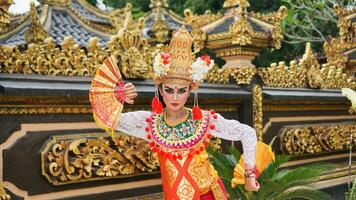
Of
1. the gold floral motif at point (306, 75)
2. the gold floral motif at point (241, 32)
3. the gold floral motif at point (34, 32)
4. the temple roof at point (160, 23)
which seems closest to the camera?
the gold floral motif at point (241, 32)

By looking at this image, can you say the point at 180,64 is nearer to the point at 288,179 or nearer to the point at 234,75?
the point at 288,179

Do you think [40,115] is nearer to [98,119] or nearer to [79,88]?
[79,88]

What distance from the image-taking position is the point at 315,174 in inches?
176

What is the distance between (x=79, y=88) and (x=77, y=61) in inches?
12.1

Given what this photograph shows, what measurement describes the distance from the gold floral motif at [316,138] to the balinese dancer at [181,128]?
9.86 feet

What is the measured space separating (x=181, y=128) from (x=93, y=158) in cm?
113

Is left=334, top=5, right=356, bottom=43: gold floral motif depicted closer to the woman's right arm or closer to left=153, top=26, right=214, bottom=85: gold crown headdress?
left=153, top=26, right=214, bottom=85: gold crown headdress

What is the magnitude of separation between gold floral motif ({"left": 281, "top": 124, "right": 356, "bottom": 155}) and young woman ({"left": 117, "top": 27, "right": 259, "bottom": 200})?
301cm

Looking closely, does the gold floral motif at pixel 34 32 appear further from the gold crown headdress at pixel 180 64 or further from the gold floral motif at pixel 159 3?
the gold floral motif at pixel 159 3


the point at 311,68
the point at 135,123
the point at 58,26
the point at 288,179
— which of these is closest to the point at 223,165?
the point at 288,179

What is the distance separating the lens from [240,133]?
351 cm

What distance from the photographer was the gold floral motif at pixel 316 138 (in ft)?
21.4

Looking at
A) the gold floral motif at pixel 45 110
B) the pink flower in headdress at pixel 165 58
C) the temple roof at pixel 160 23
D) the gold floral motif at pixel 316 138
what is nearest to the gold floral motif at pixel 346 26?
the gold floral motif at pixel 316 138

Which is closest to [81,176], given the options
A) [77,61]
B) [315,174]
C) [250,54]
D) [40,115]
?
[40,115]
